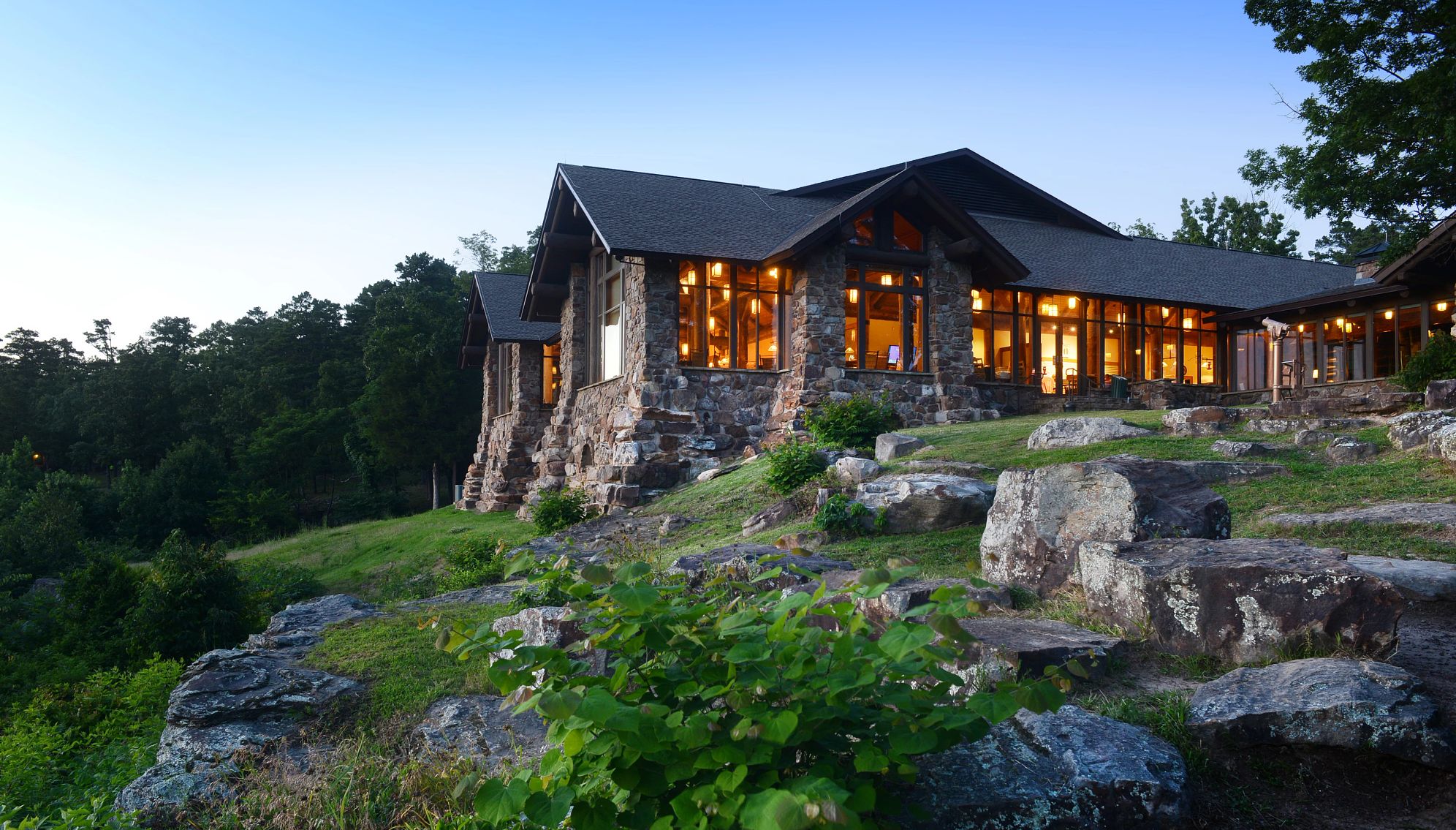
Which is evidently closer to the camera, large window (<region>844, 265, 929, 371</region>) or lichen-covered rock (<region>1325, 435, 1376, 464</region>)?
lichen-covered rock (<region>1325, 435, 1376, 464</region>)

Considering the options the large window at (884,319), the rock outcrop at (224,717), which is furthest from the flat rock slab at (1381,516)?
the large window at (884,319)

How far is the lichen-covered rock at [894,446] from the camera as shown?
44.3 ft

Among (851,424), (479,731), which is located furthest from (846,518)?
(851,424)

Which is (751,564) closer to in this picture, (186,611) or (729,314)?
(186,611)

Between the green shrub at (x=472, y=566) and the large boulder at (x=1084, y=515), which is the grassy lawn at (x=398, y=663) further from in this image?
the large boulder at (x=1084, y=515)

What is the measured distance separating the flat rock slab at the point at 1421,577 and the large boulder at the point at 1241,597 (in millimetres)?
965

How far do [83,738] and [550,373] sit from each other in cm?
2143

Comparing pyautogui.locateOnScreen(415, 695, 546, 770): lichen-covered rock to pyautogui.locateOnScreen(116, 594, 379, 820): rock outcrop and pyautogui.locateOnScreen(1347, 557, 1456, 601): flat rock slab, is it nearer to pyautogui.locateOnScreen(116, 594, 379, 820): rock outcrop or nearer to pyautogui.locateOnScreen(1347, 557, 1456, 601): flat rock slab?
pyautogui.locateOnScreen(116, 594, 379, 820): rock outcrop

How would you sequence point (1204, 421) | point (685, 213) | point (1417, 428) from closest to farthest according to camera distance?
point (1417, 428), point (1204, 421), point (685, 213)

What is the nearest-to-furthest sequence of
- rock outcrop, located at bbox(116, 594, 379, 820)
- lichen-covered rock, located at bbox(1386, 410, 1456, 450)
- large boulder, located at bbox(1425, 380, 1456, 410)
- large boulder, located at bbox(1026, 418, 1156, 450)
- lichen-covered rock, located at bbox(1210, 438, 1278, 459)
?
1. rock outcrop, located at bbox(116, 594, 379, 820)
2. lichen-covered rock, located at bbox(1386, 410, 1456, 450)
3. lichen-covered rock, located at bbox(1210, 438, 1278, 459)
4. large boulder, located at bbox(1425, 380, 1456, 410)
5. large boulder, located at bbox(1026, 418, 1156, 450)

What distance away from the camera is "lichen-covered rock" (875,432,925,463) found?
532 inches

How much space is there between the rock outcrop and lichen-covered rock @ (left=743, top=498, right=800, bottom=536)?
556 centimetres

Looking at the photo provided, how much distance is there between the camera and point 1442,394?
12102 mm

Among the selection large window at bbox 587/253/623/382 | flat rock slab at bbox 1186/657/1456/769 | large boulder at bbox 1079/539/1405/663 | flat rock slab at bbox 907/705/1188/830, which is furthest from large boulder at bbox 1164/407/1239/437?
large window at bbox 587/253/623/382
